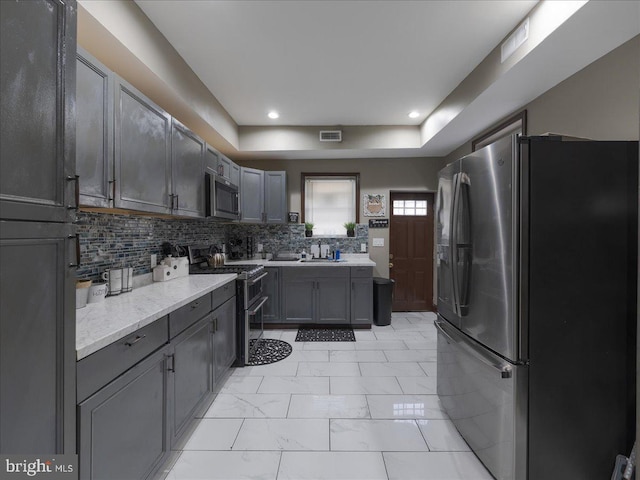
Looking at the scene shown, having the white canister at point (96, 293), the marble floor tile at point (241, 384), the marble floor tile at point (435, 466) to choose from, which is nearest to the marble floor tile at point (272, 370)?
the marble floor tile at point (241, 384)

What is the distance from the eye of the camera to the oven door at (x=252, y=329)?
280 cm

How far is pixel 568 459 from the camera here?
A: 1375 mm

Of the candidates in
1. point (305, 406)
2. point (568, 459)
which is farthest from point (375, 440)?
point (568, 459)

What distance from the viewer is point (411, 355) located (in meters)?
3.14

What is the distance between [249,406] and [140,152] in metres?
2.02

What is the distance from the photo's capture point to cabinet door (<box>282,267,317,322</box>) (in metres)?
3.94

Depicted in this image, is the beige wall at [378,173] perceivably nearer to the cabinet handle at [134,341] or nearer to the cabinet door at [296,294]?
the cabinet door at [296,294]

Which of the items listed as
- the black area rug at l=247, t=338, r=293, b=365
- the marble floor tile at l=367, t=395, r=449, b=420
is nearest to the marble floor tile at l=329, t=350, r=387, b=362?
the black area rug at l=247, t=338, r=293, b=365

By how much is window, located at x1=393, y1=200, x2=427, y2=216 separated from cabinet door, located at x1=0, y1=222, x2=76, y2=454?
4.45 meters

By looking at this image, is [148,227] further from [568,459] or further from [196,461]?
[568,459]

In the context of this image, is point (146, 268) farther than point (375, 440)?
Yes

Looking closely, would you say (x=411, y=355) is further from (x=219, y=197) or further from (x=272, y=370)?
(x=219, y=197)

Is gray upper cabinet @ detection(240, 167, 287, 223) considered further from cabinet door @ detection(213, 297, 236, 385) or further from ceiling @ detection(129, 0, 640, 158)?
cabinet door @ detection(213, 297, 236, 385)

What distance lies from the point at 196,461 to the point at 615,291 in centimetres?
243
